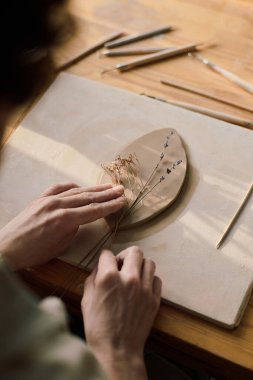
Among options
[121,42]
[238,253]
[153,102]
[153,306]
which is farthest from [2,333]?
[121,42]

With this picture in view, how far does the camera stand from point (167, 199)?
0.93 m

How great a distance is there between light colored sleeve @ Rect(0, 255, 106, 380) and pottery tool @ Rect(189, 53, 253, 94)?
772 millimetres

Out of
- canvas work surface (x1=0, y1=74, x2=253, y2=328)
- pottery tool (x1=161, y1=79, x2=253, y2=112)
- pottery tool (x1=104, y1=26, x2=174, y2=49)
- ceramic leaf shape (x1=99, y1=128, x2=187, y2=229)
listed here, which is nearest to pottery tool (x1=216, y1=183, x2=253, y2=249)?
canvas work surface (x1=0, y1=74, x2=253, y2=328)

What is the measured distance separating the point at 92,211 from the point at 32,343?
42 cm

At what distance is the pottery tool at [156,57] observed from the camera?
1215mm

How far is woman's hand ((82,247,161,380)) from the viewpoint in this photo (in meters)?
0.76

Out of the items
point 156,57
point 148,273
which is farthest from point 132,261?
point 156,57

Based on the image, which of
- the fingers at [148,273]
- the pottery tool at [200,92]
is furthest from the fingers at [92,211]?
the pottery tool at [200,92]

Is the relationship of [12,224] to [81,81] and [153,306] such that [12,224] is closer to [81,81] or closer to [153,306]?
[153,306]

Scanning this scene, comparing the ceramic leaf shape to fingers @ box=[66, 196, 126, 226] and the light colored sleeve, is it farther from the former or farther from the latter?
the light colored sleeve

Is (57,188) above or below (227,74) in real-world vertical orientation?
below

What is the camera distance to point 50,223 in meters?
0.88

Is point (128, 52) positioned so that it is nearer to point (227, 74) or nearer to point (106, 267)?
point (227, 74)

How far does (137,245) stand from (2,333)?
1.39ft
